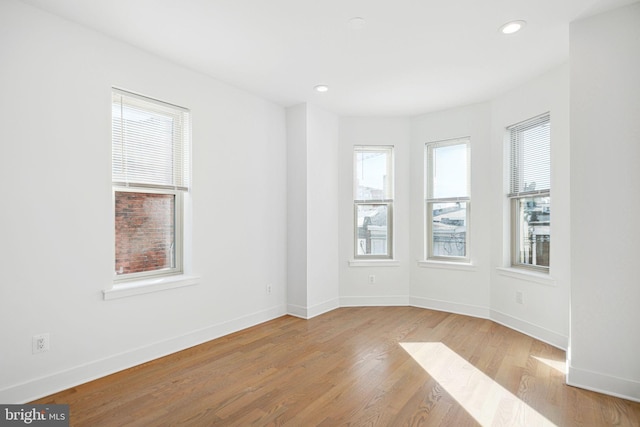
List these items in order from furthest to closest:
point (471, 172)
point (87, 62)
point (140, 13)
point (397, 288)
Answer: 1. point (397, 288)
2. point (471, 172)
3. point (87, 62)
4. point (140, 13)

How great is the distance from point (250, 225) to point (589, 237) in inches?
124

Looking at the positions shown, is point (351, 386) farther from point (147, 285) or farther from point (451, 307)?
point (451, 307)

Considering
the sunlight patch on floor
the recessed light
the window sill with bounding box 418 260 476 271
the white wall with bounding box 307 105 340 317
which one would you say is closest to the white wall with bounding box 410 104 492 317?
the window sill with bounding box 418 260 476 271

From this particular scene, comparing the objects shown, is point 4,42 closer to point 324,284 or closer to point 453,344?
point 324,284

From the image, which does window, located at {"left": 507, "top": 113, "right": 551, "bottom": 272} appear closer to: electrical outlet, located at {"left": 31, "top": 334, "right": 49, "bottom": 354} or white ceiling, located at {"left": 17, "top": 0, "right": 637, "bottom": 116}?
white ceiling, located at {"left": 17, "top": 0, "right": 637, "bottom": 116}

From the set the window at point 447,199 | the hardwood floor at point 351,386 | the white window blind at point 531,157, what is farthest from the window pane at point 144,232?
the white window blind at point 531,157

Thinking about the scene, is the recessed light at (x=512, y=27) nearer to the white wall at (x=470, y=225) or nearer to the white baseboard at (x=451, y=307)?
the white wall at (x=470, y=225)

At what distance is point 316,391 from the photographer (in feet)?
8.32

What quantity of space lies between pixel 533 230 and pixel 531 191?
0.43 m

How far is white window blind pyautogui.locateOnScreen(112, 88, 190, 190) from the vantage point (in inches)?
116

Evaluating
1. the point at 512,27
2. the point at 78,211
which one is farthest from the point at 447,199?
the point at 78,211

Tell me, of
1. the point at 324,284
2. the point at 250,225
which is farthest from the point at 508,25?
the point at 324,284

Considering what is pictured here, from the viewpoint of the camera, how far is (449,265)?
15.0 feet

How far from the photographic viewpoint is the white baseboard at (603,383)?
2.38m
